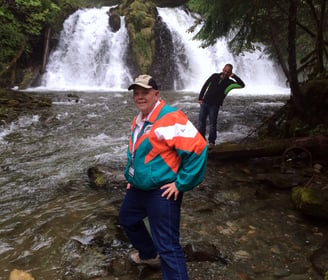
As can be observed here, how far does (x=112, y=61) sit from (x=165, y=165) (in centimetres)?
2480

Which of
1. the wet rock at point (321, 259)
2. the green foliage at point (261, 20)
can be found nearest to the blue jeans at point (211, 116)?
the green foliage at point (261, 20)

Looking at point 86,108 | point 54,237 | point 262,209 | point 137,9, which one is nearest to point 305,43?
point 86,108

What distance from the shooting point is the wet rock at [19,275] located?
3.29 metres

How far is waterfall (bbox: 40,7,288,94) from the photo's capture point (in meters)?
25.2

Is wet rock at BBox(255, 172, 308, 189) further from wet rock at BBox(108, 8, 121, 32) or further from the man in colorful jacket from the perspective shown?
wet rock at BBox(108, 8, 121, 32)

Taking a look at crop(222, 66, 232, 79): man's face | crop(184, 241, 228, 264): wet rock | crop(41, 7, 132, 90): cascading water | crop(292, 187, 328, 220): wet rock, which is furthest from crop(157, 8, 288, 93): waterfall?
crop(184, 241, 228, 264): wet rock

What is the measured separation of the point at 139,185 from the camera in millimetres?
2814

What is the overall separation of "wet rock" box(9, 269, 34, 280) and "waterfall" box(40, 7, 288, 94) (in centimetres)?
2112

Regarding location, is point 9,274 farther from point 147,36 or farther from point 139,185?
point 147,36

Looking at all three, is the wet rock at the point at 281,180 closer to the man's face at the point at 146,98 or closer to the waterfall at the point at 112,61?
the man's face at the point at 146,98

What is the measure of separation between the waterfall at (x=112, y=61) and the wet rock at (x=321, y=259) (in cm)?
2156

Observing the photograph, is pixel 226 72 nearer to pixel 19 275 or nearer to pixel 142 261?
pixel 142 261

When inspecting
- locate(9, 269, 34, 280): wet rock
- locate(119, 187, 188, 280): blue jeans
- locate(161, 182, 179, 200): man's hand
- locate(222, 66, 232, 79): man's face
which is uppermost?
locate(222, 66, 232, 79): man's face

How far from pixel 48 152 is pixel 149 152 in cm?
638
